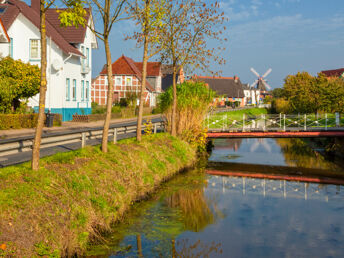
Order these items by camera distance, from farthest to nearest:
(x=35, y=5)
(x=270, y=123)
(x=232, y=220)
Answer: (x=35, y=5), (x=270, y=123), (x=232, y=220)

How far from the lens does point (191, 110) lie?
80.1 feet

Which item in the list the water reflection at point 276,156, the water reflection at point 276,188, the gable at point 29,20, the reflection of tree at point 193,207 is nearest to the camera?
the reflection of tree at point 193,207

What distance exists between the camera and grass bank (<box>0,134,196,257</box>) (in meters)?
7.59

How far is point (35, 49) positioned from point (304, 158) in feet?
75.9

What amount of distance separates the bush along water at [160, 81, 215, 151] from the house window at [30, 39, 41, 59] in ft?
51.4

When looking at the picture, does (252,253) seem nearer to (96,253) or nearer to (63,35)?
(96,253)

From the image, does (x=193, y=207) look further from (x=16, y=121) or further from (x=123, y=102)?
(x=123, y=102)

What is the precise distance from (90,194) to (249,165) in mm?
15069

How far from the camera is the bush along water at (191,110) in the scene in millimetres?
24031

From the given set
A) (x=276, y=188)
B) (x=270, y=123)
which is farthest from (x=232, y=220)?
(x=270, y=123)

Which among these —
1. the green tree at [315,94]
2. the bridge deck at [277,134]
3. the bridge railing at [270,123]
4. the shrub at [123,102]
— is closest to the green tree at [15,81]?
the bridge railing at [270,123]

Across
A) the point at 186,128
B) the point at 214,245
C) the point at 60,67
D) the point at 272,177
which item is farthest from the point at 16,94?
the point at 214,245

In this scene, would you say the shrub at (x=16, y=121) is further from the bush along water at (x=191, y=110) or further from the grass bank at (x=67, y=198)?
the grass bank at (x=67, y=198)

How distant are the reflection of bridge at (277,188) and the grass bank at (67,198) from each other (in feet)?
12.4
